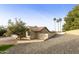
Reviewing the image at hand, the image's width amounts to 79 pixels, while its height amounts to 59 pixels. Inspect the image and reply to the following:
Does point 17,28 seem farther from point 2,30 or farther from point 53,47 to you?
point 53,47

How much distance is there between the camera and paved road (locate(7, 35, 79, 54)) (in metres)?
3.13

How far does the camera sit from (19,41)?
10.5 ft

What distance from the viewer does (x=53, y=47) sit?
3.16 meters

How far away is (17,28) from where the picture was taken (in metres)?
3.21

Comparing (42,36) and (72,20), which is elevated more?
(72,20)

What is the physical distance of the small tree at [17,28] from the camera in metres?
3.20

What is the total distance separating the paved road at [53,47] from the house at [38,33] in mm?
72

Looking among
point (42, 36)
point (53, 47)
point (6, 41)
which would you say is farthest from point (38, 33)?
point (6, 41)

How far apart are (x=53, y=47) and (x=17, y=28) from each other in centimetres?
46

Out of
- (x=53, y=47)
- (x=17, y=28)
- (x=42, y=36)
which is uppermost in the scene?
(x=17, y=28)
